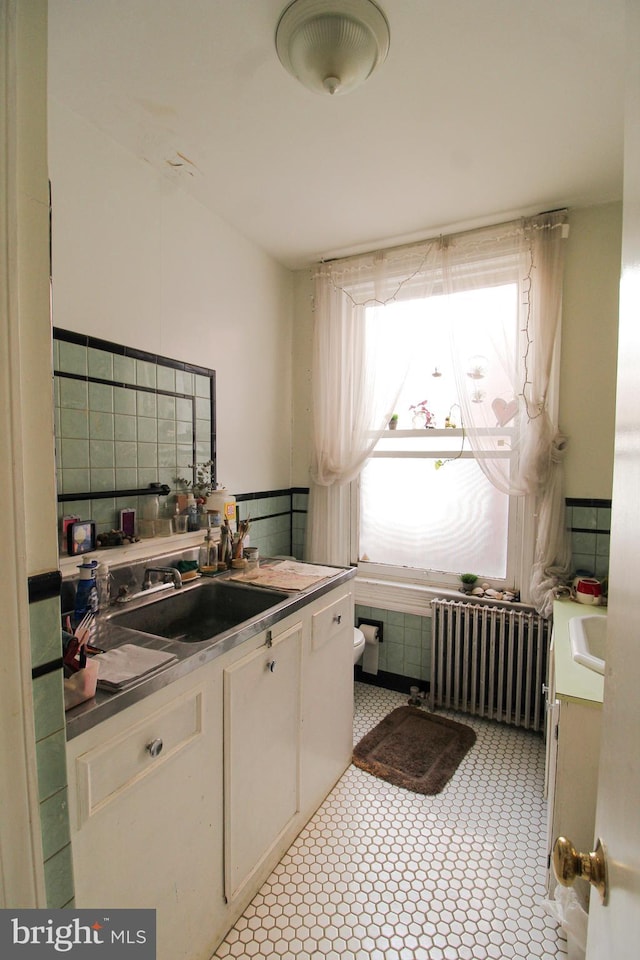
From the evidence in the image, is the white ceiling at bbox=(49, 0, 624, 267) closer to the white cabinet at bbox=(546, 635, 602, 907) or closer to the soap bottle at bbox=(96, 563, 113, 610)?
the soap bottle at bbox=(96, 563, 113, 610)

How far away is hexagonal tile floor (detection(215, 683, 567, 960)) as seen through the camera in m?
1.29

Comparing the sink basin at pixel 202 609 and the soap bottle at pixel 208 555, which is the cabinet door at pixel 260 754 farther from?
the soap bottle at pixel 208 555

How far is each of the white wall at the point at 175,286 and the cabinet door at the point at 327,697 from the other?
0.98 meters

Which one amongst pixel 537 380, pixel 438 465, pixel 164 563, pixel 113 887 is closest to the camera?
pixel 113 887

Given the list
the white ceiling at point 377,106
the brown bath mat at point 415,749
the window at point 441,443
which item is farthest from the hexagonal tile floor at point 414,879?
the white ceiling at point 377,106

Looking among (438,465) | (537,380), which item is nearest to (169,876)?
(438,465)

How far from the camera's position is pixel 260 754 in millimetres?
1387

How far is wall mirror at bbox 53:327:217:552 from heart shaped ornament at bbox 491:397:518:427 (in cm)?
156

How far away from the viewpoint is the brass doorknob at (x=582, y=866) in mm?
522

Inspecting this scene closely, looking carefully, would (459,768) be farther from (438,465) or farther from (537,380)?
(537,380)

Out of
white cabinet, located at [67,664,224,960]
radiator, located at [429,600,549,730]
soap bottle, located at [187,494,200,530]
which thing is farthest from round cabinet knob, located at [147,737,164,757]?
radiator, located at [429,600,549,730]

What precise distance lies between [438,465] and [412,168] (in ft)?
4.91

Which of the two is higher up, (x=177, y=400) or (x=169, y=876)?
(x=177, y=400)

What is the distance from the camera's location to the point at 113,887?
0.92 meters
